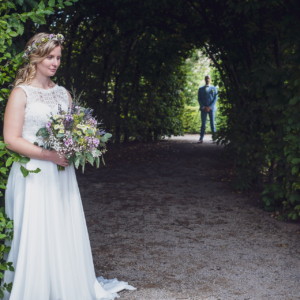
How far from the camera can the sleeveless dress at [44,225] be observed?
2.74 metres

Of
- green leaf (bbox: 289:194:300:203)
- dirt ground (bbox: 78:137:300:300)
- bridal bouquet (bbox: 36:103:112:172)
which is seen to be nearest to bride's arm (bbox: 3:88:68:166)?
bridal bouquet (bbox: 36:103:112:172)

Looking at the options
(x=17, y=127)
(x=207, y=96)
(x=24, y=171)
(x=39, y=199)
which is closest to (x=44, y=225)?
(x=39, y=199)

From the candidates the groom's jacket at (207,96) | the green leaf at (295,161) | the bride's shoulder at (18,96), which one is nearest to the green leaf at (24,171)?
the bride's shoulder at (18,96)

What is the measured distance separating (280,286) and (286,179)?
2123mm

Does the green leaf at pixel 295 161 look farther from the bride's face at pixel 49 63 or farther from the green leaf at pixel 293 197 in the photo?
the bride's face at pixel 49 63

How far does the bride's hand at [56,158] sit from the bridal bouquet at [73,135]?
78 mm

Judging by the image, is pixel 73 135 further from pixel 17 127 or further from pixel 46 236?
pixel 46 236

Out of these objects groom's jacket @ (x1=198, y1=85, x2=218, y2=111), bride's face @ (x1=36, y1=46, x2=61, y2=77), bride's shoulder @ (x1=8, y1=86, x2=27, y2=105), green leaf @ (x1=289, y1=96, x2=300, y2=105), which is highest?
groom's jacket @ (x1=198, y1=85, x2=218, y2=111)

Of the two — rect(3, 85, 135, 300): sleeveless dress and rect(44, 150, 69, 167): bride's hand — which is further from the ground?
rect(44, 150, 69, 167): bride's hand

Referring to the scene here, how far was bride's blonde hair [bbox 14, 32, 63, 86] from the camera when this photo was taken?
270 cm

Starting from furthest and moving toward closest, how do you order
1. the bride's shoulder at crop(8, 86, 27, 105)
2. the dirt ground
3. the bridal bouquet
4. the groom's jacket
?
the groom's jacket → the dirt ground → the bride's shoulder at crop(8, 86, 27, 105) → the bridal bouquet

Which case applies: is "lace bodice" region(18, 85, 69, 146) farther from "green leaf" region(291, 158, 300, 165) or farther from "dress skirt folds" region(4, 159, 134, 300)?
Result: "green leaf" region(291, 158, 300, 165)

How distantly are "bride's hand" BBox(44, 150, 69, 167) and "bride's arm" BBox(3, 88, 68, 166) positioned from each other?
0.03 metres

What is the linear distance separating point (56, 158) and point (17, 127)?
331mm
